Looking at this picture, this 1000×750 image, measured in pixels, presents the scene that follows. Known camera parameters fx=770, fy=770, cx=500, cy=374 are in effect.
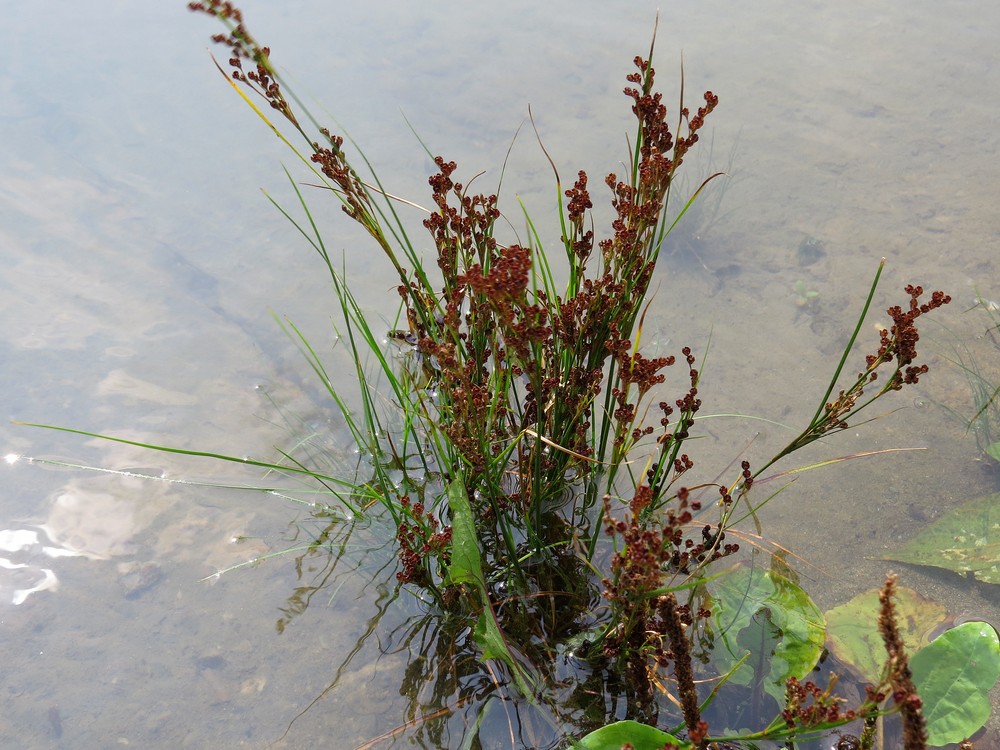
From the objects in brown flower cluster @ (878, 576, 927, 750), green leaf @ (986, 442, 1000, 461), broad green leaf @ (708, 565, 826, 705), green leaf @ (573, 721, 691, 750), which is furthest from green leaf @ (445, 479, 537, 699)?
green leaf @ (986, 442, 1000, 461)

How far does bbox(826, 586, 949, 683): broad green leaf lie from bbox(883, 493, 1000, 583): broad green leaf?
0.20 metres

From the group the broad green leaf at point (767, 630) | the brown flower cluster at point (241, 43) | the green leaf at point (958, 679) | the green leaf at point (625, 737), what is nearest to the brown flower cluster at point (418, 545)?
the green leaf at point (625, 737)

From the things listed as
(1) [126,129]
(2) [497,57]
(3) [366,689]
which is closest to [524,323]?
(3) [366,689]

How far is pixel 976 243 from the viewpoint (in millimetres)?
4043

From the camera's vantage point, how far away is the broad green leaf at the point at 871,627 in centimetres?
235

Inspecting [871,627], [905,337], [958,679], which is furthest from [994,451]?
[905,337]

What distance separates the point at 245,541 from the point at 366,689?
767 millimetres

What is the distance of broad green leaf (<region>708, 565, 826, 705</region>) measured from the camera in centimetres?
228

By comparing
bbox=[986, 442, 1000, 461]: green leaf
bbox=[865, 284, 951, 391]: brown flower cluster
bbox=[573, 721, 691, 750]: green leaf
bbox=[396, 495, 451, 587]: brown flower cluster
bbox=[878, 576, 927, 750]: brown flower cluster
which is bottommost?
bbox=[573, 721, 691, 750]: green leaf

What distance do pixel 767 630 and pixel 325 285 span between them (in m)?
2.65

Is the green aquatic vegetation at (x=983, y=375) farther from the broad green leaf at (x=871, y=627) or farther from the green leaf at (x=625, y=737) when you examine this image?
the green leaf at (x=625, y=737)

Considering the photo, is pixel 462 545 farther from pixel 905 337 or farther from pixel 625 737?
pixel 905 337

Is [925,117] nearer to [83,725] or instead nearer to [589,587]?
[589,587]

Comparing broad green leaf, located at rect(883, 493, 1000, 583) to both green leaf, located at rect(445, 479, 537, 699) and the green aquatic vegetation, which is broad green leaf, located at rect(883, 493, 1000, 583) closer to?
the green aquatic vegetation
